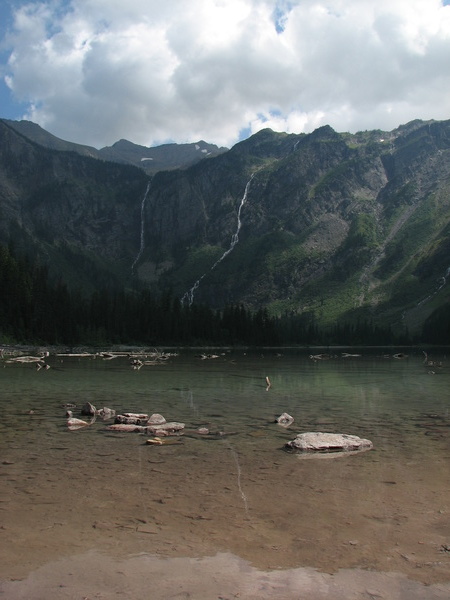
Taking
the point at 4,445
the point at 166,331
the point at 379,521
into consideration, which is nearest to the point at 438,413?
the point at 379,521

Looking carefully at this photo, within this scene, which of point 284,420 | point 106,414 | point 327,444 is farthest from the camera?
point 106,414

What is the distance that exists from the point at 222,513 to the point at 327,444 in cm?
783

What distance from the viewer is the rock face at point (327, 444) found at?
59.5ft

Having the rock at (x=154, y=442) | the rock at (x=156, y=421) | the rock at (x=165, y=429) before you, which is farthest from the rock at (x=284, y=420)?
the rock at (x=154, y=442)

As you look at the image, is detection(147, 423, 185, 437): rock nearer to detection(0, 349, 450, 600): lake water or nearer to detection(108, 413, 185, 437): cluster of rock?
detection(108, 413, 185, 437): cluster of rock

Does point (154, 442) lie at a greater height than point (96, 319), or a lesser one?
lesser

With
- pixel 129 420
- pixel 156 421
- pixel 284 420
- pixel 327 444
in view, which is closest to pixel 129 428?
pixel 129 420

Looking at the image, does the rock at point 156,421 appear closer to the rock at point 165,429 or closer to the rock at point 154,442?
the rock at point 165,429

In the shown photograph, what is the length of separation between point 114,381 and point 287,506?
37.1 meters

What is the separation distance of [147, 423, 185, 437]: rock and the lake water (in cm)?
67

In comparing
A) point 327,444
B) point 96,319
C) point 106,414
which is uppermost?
point 96,319

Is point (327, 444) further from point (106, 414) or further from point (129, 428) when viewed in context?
point (106, 414)

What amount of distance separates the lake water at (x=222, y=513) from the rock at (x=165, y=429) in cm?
67

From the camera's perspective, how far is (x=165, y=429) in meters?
21.5
